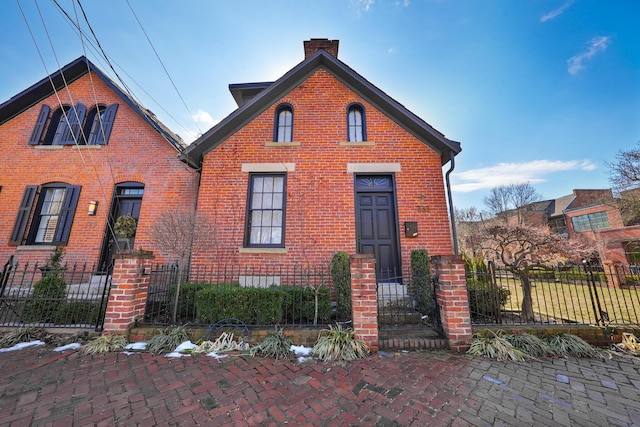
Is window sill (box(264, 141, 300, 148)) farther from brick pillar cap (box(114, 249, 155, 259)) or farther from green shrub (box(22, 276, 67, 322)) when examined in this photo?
green shrub (box(22, 276, 67, 322))

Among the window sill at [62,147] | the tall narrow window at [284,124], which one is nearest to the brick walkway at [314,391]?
the tall narrow window at [284,124]

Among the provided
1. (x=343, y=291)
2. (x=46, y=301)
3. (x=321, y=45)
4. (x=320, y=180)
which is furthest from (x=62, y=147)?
(x=343, y=291)

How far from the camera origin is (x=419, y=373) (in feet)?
10.1

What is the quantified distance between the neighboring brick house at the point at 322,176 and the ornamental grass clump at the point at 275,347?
2.51m

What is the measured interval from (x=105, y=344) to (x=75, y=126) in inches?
346

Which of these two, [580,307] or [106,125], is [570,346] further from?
[106,125]

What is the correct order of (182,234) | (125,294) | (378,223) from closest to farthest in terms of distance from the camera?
1. (125,294)
2. (182,234)
3. (378,223)

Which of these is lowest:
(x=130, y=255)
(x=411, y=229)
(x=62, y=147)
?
(x=130, y=255)

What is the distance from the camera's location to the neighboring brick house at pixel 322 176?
20.7ft

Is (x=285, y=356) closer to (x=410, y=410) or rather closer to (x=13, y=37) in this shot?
(x=410, y=410)

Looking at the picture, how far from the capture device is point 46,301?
4539mm

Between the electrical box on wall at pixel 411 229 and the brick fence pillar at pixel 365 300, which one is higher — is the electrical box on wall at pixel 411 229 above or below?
above

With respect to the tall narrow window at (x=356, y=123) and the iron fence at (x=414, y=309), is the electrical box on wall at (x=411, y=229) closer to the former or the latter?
the iron fence at (x=414, y=309)

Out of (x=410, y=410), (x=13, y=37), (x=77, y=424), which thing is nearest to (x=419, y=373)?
(x=410, y=410)
